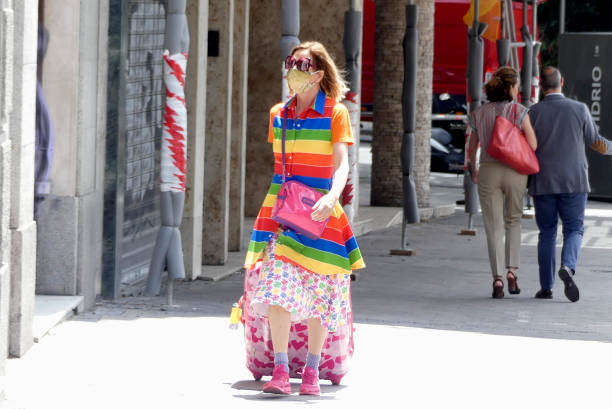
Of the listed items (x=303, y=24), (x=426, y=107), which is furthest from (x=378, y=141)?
(x=303, y=24)

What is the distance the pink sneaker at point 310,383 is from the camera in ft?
21.6

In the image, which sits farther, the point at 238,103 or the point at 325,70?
the point at 238,103

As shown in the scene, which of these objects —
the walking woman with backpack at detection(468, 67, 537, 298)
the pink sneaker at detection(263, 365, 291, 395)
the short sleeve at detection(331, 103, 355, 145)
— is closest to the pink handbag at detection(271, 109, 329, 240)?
the short sleeve at detection(331, 103, 355, 145)

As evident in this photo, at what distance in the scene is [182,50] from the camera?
8.99 meters

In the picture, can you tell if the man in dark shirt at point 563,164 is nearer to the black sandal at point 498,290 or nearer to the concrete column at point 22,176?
the black sandal at point 498,290

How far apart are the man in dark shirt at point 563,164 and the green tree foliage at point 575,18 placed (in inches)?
965

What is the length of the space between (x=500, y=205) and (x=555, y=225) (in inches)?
16.7

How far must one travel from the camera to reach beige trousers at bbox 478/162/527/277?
10406 mm

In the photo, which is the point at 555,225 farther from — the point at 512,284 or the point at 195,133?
the point at 195,133

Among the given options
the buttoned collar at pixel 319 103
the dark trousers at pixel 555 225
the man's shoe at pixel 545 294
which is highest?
the buttoned collar at pixel 319 103

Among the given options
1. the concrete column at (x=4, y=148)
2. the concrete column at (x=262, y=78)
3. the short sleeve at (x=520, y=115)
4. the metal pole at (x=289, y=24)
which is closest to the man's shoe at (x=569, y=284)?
the short sleeve at (x=520, y=115)

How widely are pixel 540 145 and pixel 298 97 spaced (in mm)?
4123

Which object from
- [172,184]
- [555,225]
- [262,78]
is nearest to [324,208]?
[172,184]

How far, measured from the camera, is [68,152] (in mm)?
8461
